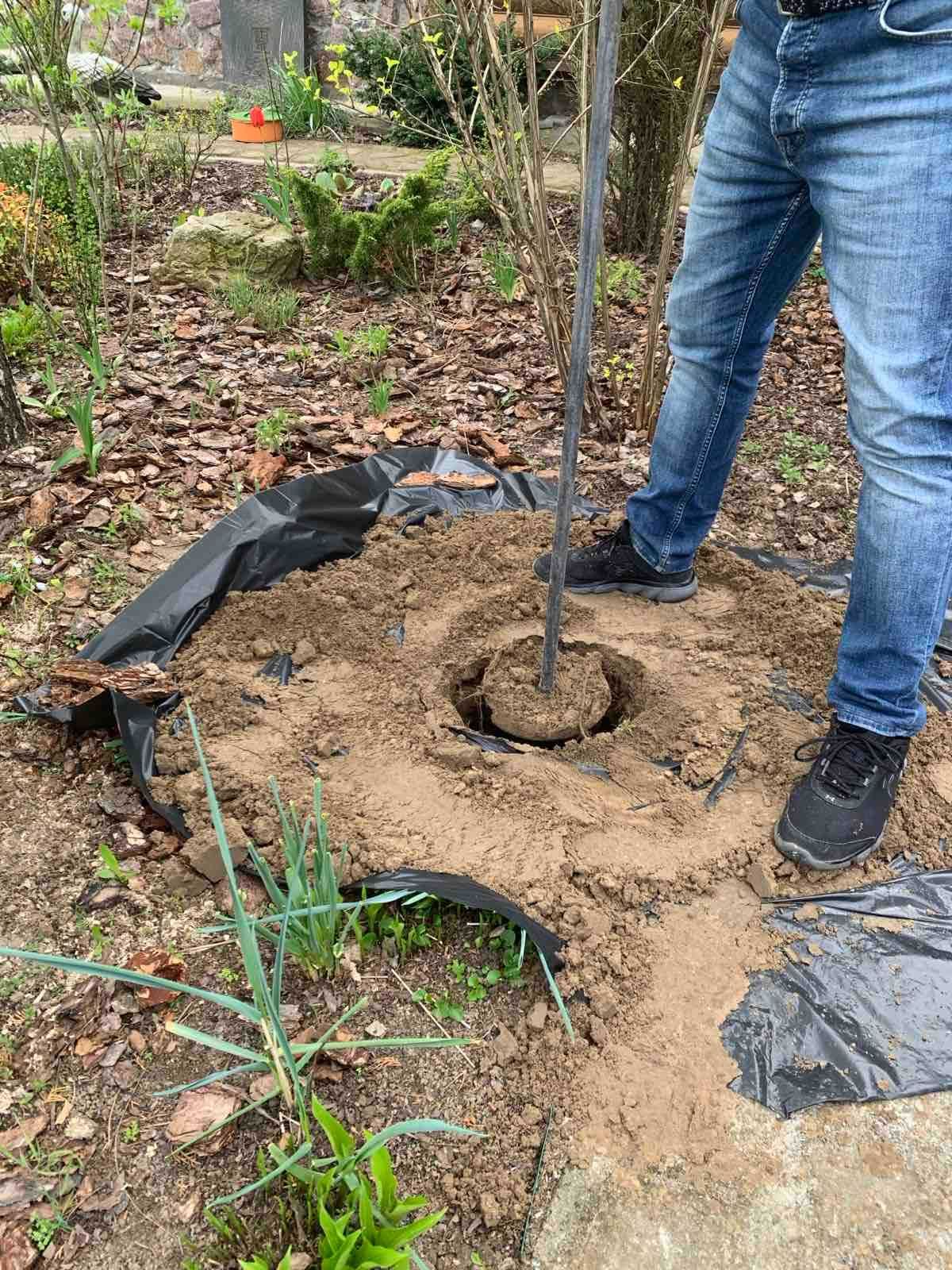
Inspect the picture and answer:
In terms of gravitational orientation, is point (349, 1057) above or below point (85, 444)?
below

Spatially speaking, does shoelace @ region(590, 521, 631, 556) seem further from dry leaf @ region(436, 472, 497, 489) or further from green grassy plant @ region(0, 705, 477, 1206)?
green grassy plant @ region(0, 705, 477, 1206)

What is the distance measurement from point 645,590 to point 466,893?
1.12 meters

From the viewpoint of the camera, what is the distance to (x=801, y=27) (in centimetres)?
151

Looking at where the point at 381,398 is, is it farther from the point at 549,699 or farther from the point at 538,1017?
the point at 538,1017

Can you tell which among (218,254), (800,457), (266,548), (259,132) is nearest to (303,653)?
(266,548)

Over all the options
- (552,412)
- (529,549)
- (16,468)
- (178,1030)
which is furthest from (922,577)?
(16,468)

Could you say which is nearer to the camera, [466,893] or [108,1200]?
[108,1200]

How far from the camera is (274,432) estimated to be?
3.08 metres

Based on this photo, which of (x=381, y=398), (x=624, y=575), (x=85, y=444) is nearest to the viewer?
(x=624, y=575)

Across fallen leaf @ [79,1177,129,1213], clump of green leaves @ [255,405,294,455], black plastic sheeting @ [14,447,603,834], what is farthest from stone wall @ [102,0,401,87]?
fallen leaf @ [79,1177,129,1213]

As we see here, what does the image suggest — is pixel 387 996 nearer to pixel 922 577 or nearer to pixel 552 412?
pixel 922 577

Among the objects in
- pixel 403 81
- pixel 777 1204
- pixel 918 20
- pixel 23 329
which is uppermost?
pixel 403 81

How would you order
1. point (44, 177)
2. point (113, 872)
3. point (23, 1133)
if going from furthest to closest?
point (44, 177), point (113, 872), point (23, 1133)

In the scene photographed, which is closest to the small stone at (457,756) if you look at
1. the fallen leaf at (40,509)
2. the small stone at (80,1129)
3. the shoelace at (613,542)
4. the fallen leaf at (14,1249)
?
the shoelace at (613,542)
